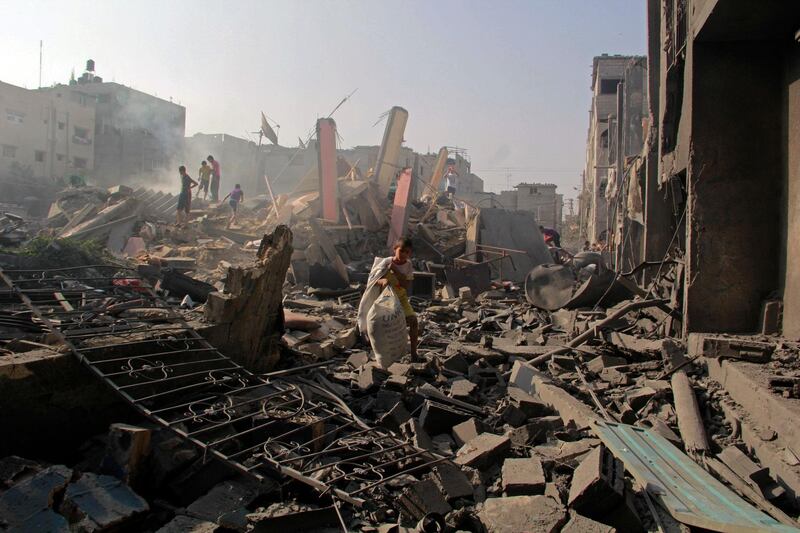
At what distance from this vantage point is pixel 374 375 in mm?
5613

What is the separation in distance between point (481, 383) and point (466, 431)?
1.56m

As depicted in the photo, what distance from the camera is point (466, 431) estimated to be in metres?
4.38

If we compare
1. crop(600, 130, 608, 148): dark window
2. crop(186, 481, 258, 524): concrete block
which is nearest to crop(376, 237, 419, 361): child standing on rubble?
crop(186, 481, 258, 524): concrete block

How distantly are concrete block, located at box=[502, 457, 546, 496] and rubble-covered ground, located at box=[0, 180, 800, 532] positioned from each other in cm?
1

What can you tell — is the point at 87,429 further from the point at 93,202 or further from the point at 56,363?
the point at 93,202

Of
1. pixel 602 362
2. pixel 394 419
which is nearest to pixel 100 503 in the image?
pixel 394 419

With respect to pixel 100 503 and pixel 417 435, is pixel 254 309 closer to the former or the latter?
pixel 417 435

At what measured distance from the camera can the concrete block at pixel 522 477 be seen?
3.43m

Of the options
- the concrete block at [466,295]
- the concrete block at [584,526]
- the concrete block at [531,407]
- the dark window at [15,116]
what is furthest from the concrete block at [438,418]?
the dark window at [15,116]

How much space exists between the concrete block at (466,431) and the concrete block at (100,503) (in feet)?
7.29

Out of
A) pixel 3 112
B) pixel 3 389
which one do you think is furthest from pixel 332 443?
pixel 3 112

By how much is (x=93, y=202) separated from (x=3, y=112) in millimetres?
18068

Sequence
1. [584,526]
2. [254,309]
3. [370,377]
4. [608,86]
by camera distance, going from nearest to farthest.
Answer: [584,526] → [370,377] → [254,309] → [608,86]

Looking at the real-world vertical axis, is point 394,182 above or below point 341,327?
above
